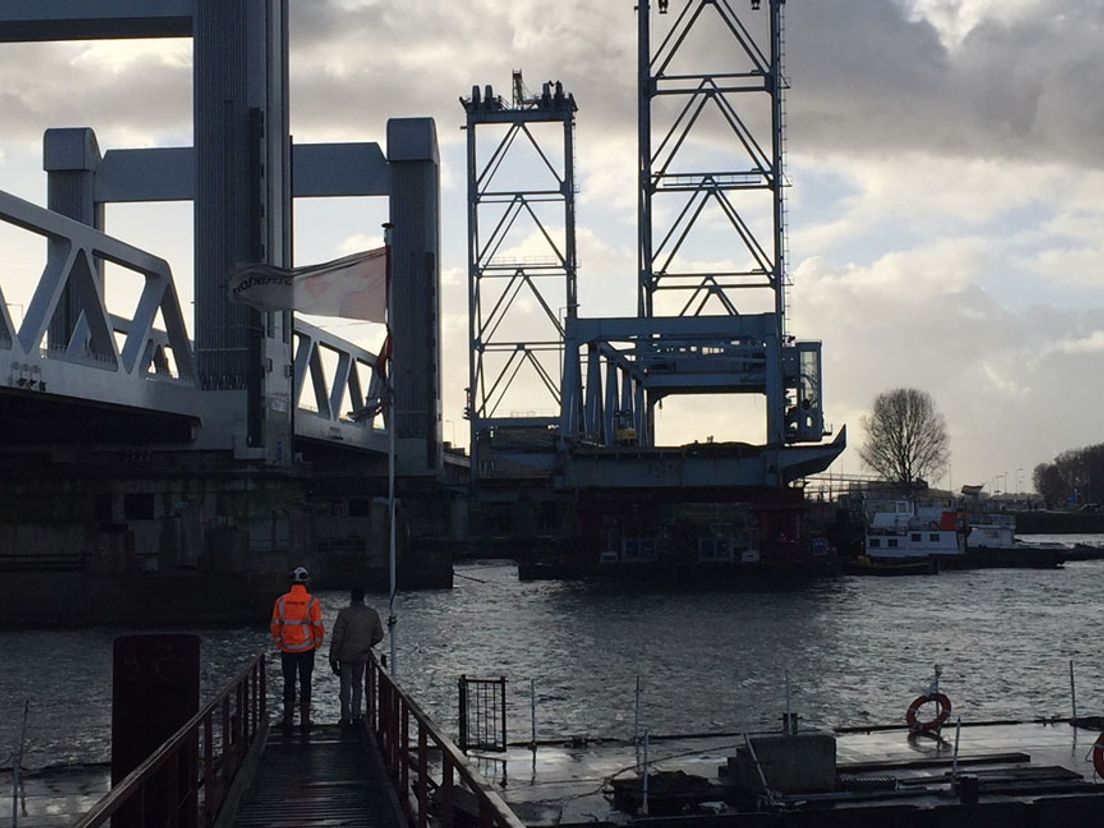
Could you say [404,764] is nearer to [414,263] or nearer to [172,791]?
[172,791]

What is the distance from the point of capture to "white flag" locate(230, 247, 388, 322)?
23875 mm

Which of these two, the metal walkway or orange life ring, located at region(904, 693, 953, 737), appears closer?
the metal walkway

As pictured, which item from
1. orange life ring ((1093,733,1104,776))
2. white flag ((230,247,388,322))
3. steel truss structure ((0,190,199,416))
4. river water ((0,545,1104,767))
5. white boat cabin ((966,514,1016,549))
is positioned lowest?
river water ((0,545,1104,767))

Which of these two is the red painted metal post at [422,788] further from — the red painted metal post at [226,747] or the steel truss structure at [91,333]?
the steel truss structure at [91,333]

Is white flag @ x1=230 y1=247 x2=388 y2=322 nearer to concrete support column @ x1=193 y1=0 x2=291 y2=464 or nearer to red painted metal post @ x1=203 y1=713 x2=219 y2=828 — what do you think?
red painted metal post @ x1=203 y1=713 x2=219 y2=828

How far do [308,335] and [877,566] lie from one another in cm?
3670

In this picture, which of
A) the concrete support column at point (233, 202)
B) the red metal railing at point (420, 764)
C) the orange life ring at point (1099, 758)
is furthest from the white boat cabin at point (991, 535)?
the red metal railing at point (420, 764)

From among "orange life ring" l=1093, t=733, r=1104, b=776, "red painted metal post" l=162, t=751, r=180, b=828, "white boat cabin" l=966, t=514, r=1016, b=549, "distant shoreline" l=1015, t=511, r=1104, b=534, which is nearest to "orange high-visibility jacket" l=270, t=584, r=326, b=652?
"red painted metal post" l=162, t=751, r=180, b=828

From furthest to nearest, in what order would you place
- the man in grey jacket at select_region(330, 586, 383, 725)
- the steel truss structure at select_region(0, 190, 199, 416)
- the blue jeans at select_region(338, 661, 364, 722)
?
the steel truss structure at select_region(0, 190, 199, 416)
the blue jeans at select_region(338, 661, 364, 722)
the man in grey jacket at select_region(330, 586, 383, 725)

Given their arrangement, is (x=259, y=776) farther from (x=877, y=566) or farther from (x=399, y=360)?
(x=399, y=360)

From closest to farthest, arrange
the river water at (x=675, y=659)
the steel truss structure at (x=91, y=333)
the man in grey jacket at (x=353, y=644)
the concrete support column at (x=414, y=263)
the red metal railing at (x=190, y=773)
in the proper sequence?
the red metal railing at (x=190, y=773), the man in grey jacket at (x=353, y=644), the river water at (x=675, y=659), the steel truss structure at (x=91, y=333), the concrete support column at (x=414, y=263)

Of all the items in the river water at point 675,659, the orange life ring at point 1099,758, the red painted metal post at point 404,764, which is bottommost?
the river water at point 675,659

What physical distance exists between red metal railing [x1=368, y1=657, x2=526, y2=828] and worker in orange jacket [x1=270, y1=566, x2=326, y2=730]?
0.78 meters

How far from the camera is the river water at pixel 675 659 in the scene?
32562 millimetres
